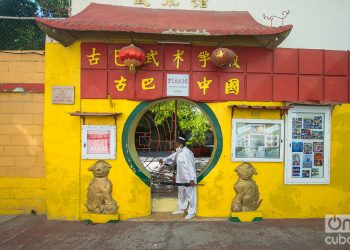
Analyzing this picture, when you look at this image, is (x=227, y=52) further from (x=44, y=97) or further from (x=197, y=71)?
(x=44, y=97)

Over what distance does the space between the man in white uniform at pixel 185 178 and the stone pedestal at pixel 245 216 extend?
30.4 inches

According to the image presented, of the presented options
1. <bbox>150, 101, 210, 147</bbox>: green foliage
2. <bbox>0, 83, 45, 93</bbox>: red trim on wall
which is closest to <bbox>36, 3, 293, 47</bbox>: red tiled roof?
<bbox>0, 83, 45, 93</bbox>: red trim on wall

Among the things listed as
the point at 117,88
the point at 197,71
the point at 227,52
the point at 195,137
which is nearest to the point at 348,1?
the point at 227,52

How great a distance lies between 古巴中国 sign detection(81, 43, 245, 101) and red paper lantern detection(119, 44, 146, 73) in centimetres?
48

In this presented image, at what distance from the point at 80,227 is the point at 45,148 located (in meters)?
1.69

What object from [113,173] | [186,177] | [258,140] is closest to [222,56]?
[258,140]

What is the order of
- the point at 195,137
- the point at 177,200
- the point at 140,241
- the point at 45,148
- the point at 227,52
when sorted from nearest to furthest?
the point at 140,241 < the point at 227,52 < the point at 45,148 < the point at 177,200 < the point at 195,137

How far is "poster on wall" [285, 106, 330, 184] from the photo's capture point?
6.17 meters

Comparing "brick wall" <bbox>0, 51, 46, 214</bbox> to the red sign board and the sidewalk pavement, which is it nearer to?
the sidewalk pavement

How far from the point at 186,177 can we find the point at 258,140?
166 cm

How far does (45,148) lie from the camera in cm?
592

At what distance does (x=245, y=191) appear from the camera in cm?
588
